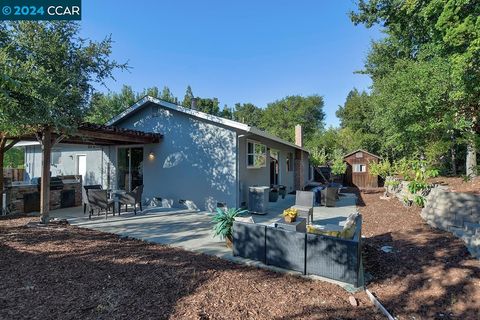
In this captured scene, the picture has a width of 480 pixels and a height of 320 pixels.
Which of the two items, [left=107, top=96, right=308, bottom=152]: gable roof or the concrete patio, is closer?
the concrete patio

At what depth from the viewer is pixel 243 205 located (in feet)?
32.6

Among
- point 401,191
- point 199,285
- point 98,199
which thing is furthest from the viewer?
point 401,191

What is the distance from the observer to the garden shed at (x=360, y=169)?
21.4 meters

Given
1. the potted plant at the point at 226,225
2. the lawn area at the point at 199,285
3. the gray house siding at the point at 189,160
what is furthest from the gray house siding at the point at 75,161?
the potted plant at the point at 226,225

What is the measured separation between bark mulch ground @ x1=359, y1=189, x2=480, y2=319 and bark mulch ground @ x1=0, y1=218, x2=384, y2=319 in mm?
598

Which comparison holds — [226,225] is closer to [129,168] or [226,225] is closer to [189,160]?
[189,160]

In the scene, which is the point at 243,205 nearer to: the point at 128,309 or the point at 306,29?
the point at 128,309

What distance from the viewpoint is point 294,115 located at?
142 feet

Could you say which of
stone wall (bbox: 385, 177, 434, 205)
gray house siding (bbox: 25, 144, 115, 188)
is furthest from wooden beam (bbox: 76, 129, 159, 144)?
stone wall (bbox: 385, 177, 434, 205)

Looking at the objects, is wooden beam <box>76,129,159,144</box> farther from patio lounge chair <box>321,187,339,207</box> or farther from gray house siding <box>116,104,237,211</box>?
patio lounge chair <box>321,187,339,207</box>

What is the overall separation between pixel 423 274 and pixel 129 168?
1065 centimetres

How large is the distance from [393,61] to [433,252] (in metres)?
17.4

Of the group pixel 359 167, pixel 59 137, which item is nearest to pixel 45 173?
pixel 59 137

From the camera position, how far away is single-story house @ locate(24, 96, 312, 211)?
955 cm
